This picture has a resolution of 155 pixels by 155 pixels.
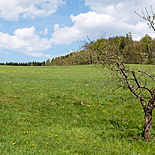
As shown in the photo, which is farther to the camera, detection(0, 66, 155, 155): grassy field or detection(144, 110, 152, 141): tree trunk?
detection(144, 110, 152, 141): tree trunk

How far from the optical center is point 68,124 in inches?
404

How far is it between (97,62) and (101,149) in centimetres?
418

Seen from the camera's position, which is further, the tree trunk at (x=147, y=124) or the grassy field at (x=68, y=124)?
the tree trunk at (x=147, y=124)

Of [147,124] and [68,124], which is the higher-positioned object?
[147,124]

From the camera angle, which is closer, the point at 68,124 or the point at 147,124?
the point at 147,124

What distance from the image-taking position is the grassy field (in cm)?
694

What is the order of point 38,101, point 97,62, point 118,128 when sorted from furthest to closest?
1. point 38,101
2. point 118,128
3. point 97,62

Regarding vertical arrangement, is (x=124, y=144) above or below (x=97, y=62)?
below

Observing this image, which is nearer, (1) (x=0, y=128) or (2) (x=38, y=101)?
(1) (x=0, y=128)

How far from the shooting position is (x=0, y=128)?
29.6 ft

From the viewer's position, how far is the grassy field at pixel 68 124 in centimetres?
694

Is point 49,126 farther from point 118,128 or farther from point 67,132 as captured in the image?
point 118,128

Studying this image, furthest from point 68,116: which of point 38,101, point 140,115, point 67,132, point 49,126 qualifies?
point 140,115

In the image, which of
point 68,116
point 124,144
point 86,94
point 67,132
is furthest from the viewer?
point 86,94
